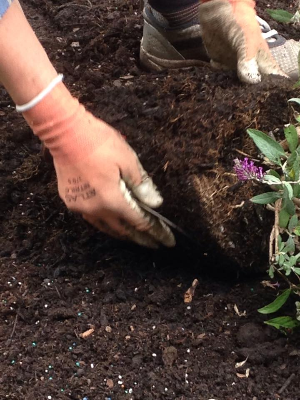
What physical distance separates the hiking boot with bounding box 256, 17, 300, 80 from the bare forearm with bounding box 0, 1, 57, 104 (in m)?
0.97

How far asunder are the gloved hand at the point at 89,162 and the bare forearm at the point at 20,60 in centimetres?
4

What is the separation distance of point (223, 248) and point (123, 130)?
1.42 feet

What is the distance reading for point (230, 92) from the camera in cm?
145

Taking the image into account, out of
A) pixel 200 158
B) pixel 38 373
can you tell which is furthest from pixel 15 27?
pixel 38 373

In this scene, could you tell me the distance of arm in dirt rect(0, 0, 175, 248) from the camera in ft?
3.70

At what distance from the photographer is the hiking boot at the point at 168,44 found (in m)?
2.06

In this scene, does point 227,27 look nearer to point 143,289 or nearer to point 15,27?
point 15,27

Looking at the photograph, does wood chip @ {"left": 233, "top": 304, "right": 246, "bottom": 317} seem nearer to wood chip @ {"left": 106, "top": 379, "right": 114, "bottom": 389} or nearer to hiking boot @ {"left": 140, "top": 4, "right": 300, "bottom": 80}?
wood chip @ {"left": 106, "top": 379, "right": 114, "bottom": 389}

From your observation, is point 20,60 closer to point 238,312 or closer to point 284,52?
point 238,312

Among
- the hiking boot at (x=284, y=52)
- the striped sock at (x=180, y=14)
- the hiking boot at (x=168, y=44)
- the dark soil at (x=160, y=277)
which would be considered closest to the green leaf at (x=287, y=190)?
the dark soil at (x=160, y=277)

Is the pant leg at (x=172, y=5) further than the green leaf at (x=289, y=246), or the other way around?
the pant leg at (x=172, y=5)

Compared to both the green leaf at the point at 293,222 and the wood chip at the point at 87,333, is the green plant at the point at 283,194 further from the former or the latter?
the wood chip at the point at 87,333

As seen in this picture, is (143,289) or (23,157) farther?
(23,157)

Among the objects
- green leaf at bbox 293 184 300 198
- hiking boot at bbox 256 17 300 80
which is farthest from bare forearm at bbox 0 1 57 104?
hiking boot at bbox 256 17 300 80
